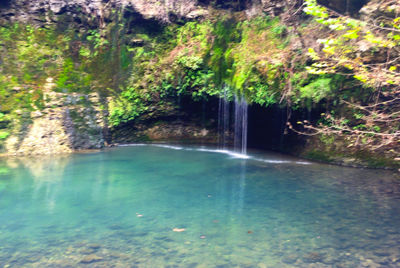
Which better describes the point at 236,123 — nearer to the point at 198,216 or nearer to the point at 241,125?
the point at 241,125

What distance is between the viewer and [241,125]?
501 inches

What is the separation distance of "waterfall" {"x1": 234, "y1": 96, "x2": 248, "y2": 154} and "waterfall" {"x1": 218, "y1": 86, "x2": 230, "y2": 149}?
2.13 ft

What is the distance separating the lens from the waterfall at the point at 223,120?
12.9 m

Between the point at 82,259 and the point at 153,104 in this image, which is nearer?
the point at 82,259

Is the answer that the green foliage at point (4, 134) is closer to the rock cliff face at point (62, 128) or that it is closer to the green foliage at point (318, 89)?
the rock cliff face at point (62, 128)

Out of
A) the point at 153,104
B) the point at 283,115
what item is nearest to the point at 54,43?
the point at 153,104

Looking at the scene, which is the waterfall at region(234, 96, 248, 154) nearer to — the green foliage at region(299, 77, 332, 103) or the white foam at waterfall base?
the white foam at waterfall base

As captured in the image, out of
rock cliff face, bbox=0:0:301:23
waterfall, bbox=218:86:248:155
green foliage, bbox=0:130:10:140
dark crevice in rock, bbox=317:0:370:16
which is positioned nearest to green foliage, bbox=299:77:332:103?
waterfall, bbox=218:86:248:155

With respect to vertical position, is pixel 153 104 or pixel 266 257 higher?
pixel 153 104

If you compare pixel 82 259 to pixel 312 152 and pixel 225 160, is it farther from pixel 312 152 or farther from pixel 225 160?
pixel 312 152

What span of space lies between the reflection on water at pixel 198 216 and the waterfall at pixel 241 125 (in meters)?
2.81

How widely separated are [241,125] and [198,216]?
7.54m

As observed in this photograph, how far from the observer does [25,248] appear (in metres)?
4.40

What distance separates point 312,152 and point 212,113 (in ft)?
16.4
